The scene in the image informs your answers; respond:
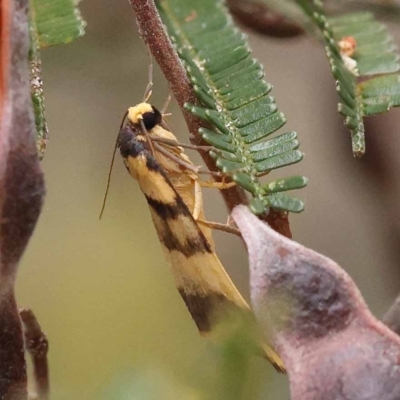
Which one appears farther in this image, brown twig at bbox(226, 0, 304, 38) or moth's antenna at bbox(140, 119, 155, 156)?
brown twig at bbox(226, 0, 304, 38)

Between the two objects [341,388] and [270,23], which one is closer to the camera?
[341,388]

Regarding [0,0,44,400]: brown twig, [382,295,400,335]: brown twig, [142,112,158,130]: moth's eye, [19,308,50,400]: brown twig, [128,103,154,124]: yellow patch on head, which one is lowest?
[19,308,50,400]: brown twig

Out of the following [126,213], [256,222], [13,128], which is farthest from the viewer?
[126,213]

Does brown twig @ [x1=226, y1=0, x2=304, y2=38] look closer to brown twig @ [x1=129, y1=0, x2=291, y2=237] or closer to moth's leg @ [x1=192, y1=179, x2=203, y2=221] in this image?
moth's leg @ [x1=192, y1=179, x2=203, y2=221]

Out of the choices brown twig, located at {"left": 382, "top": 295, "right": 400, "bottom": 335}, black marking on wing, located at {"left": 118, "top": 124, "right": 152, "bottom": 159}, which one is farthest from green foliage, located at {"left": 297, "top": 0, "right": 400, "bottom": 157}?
black marking on wing, located at {"left": 118, "top": 124, "right": 152, "bottom": 159}

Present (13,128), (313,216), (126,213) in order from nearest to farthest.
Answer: (13,128) → (126,213) → (313,216)

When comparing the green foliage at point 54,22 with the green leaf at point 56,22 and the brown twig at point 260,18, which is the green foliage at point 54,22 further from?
the brown twig at point 260,18

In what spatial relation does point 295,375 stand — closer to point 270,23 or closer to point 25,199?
point 25,199

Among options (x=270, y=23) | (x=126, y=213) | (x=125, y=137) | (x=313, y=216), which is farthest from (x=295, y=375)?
(x=313, y=216)
